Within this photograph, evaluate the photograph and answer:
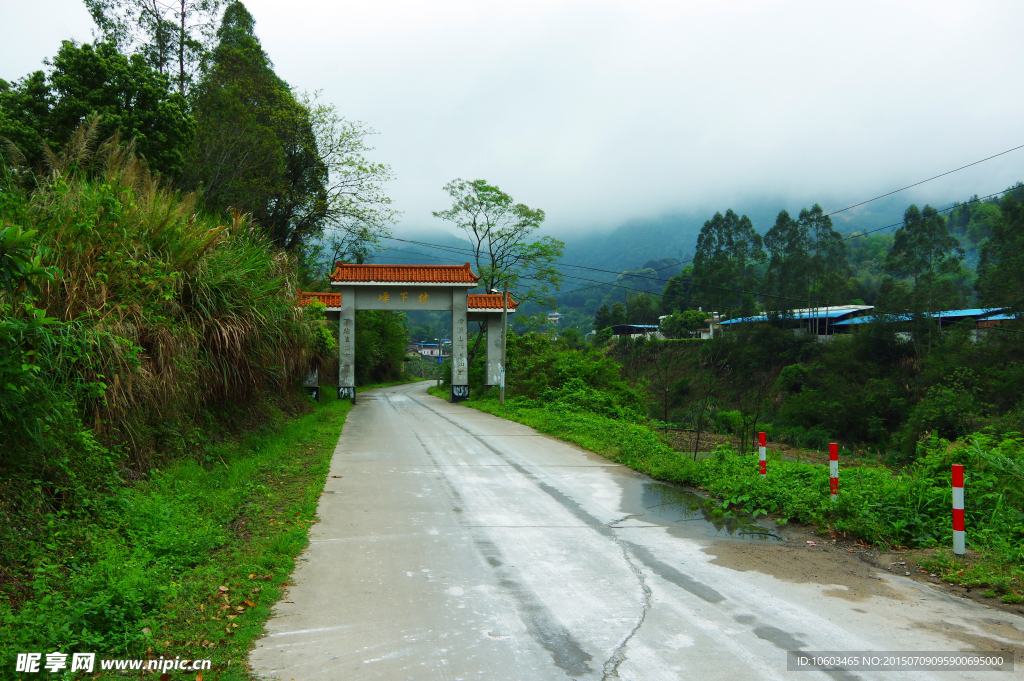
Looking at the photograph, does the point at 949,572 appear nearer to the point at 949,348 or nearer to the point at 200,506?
the point at 200,506

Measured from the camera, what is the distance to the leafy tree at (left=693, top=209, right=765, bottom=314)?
71.6 m

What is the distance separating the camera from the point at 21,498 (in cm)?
477

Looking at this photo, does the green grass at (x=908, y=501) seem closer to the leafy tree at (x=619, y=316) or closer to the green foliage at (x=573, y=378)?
the green foliage at (x=573, y=378)

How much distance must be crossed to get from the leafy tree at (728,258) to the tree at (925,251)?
17710 millimetres

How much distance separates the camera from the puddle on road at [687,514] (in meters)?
6.66

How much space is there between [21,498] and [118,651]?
205 centimetres

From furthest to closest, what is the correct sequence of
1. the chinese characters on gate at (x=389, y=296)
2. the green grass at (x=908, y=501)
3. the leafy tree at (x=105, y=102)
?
the chinese characters on gate at (x=389, y=296), the leafy tree at (x=105, y=102), the green grass at (x=908, y=501)

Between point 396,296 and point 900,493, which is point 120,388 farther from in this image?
point 396,296

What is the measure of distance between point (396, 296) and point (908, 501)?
27218mm

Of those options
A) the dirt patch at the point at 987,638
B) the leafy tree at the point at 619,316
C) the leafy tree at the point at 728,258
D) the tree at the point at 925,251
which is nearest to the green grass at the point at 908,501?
the dirt patch at the point at 987,638

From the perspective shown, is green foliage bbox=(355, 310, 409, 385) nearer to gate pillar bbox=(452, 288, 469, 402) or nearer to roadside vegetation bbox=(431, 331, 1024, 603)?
gate pillar bbox=(452, 288, 469, 402)

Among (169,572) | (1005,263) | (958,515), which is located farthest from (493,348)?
(1005,263)

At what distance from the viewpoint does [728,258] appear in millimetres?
73750

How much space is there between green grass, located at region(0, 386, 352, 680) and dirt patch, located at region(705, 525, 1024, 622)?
397 cm
